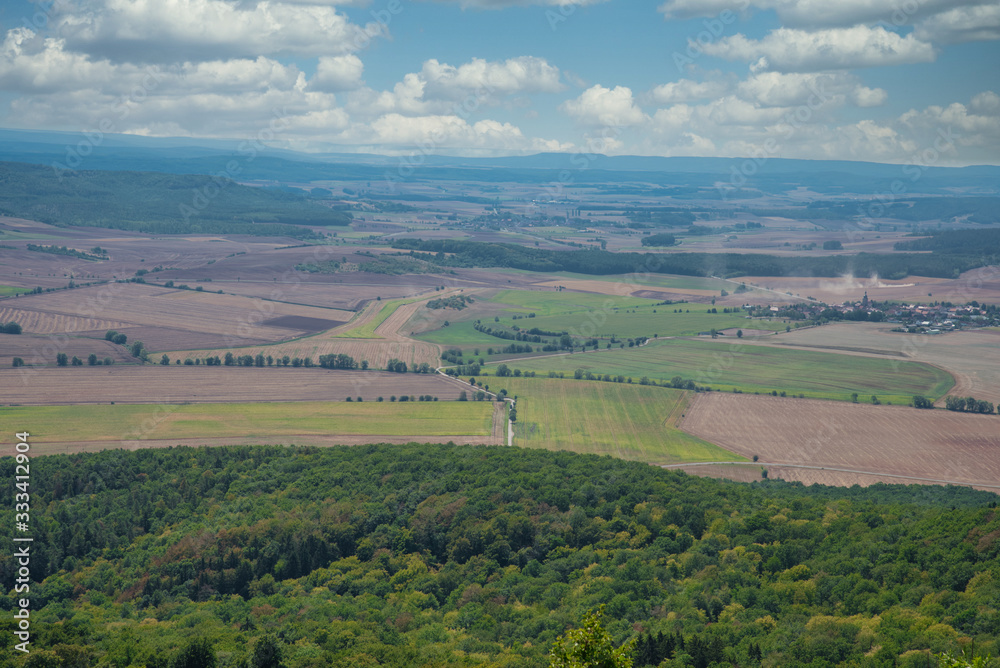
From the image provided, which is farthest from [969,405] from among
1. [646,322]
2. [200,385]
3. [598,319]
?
[200,385]

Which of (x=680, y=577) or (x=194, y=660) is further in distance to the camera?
(x=680, y=577)

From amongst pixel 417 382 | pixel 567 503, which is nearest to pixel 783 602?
pixel 567 503

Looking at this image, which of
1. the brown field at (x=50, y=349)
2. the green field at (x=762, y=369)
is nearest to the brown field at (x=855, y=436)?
the green field at (x=762, y=369)

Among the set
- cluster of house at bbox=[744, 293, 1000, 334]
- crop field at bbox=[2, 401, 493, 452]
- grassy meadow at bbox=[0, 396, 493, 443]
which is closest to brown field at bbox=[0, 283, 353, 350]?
crop field at bbox=[2, 401, 493, 452]

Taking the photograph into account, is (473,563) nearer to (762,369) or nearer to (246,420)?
(246,420)

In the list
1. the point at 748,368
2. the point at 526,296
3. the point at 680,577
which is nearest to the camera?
the point at 680,577

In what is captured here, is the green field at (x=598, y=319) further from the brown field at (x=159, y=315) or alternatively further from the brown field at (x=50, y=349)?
the brown field at (x=50, y=349)

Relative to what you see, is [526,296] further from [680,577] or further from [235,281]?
[680,577]

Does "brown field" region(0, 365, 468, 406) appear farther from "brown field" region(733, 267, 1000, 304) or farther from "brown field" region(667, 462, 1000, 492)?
"brown field" region(733, 267, 1000, 304)
